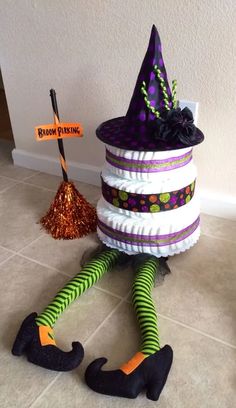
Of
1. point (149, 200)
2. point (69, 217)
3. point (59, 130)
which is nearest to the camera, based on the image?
point (149, 200)

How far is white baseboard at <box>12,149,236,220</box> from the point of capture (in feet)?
A: 3.97

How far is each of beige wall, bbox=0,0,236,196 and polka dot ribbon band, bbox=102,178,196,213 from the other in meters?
0.28

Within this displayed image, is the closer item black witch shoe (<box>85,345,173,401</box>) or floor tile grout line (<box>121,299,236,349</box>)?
black witch shoe (<box>85,345,173,401</box>)

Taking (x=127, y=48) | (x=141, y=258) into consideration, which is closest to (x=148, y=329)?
(x=141, y=258)

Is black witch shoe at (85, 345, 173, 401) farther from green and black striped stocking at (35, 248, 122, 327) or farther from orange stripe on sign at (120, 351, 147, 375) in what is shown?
green and black striped stocking at (35, 248, 122, 327)

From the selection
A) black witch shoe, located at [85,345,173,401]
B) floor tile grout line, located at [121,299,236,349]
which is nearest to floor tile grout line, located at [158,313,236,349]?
floor tile grout line, located at [121,299,236,349]

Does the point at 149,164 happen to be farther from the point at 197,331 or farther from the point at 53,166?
the point at 53,166

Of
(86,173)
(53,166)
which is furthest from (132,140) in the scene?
(53,166)

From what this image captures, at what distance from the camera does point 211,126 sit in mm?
1131

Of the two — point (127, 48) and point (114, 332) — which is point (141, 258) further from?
point (127, 48)

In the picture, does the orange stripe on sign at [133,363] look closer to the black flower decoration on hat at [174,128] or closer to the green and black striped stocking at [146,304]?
the green and black striped stocking at [146,304]

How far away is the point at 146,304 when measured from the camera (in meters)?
0.83

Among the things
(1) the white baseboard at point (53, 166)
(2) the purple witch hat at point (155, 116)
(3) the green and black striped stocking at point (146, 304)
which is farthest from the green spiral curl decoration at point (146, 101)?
(1) the white baseboard at point (53, 166)

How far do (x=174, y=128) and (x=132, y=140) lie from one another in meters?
0.11
